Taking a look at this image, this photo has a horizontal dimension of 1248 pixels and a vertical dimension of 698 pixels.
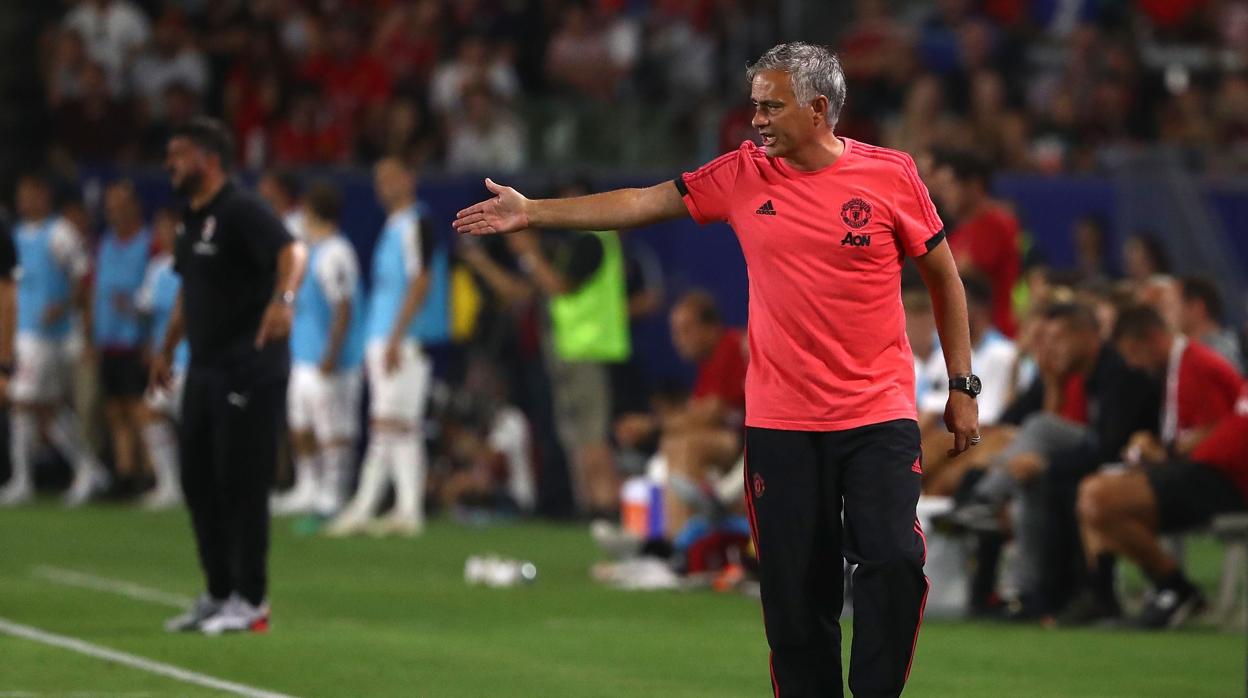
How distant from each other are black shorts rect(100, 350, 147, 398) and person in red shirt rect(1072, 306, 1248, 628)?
11.0 m

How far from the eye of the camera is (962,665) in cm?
1034

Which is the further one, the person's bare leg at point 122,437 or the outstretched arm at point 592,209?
the person's bare leg at point 122,437

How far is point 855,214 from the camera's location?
709cm

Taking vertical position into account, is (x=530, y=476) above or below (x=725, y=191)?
below

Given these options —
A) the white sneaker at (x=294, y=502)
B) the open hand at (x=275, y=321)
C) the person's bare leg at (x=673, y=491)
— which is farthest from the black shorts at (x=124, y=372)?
the open hand at (x=275, y=321)

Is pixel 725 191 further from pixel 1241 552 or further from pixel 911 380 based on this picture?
pixel 1241 552

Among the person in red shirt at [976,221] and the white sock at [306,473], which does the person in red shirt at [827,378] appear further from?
the white sock at [306,473]

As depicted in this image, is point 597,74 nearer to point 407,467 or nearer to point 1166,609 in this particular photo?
point 407,467

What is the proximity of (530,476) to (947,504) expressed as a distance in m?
7.53

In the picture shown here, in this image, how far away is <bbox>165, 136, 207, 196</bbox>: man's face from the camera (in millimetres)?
10930

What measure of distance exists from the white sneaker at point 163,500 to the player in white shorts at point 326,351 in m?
1.66

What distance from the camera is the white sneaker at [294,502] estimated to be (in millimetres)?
19172

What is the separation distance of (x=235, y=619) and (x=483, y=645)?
1.19m

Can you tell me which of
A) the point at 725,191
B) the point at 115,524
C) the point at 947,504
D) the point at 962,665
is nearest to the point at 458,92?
the point at 115,524
